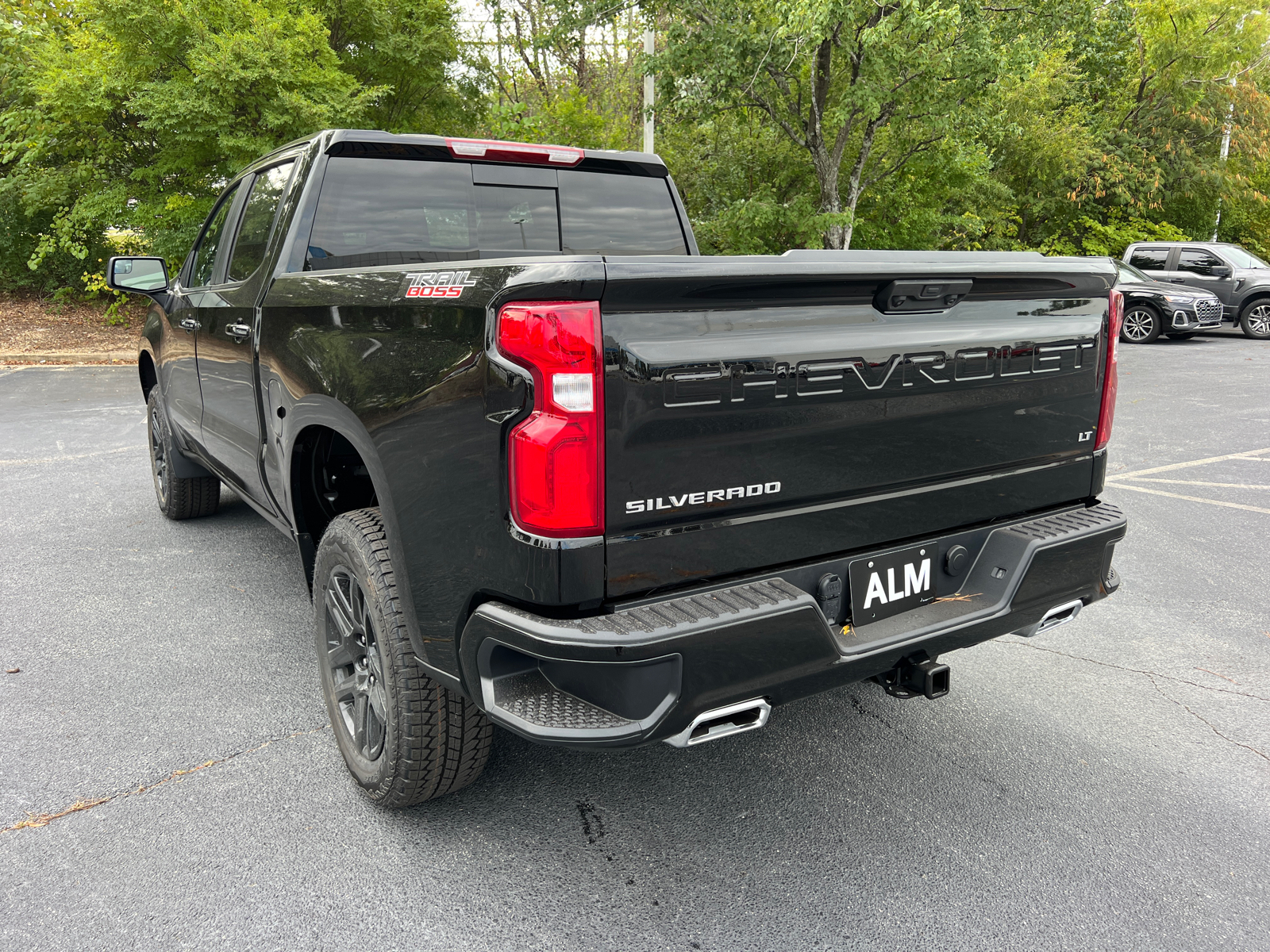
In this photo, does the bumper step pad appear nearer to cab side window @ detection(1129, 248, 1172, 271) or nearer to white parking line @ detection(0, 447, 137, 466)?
white parking line @ detection(0, 447, 137, 466)

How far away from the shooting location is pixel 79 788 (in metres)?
2.75

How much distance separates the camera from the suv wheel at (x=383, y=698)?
7.85 ft

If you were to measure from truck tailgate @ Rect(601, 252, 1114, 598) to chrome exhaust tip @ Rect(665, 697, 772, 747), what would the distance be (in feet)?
0.99

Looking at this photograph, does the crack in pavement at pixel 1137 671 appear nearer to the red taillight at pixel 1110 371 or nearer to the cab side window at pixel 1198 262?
the red taillight at pixel 1110 371

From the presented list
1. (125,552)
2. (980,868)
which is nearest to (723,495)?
(980,868)

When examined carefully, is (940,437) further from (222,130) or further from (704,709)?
(222,130)

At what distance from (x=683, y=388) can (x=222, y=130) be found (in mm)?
12217

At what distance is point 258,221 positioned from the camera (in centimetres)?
378

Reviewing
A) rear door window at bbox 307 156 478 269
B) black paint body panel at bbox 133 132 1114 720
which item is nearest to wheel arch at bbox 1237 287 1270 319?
black paint body panel at bbox 133 132 1114 720

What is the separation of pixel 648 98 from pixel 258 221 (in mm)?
12063

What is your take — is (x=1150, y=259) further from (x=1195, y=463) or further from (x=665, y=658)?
(x=665, y=658)

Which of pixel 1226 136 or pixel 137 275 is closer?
pixel 137 275

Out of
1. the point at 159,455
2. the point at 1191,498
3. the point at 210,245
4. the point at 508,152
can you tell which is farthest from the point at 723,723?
the point at 1191,498

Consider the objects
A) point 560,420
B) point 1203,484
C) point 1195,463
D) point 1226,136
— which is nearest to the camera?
point 560,420
